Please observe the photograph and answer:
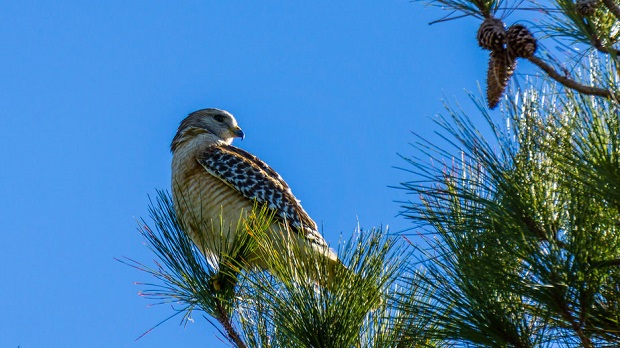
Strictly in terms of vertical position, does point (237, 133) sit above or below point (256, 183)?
above

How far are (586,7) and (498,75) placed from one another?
16.3 inches

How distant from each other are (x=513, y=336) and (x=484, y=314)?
0.10 meters

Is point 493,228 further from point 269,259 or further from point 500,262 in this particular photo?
point 269,259

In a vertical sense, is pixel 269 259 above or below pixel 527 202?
below

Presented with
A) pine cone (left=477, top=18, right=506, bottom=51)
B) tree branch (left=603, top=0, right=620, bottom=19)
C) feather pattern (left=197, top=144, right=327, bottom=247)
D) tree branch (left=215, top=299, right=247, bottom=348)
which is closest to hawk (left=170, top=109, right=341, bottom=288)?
feather pattern (left=197, top=144, right=327, bottom=247)

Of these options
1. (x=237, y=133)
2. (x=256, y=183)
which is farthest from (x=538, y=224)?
(x=237, y=133)

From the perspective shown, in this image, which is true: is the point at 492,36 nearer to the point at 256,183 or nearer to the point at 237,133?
the point at 256,183

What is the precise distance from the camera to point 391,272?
313 centimetres

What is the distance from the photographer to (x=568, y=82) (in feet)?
9.06

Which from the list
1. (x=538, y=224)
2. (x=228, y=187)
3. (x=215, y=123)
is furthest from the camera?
(x=215, y=123)

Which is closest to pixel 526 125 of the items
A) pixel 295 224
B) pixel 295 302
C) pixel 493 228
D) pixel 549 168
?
pixel 549 168

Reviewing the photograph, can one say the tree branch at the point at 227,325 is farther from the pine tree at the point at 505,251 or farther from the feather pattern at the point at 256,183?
the feather pattern at the point at 256,183

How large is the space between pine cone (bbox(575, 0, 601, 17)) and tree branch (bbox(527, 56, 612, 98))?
1.06 feet

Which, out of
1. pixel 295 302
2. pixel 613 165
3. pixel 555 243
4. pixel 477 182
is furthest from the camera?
pixel 295 302
